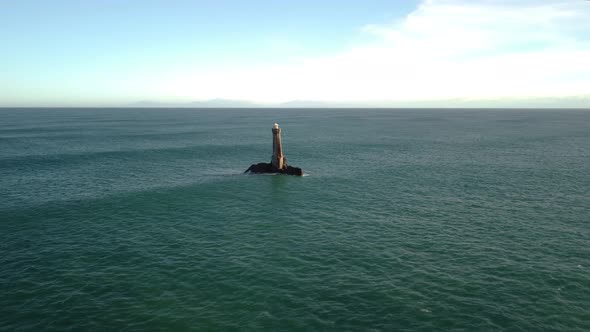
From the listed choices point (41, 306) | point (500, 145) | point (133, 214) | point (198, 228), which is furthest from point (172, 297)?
point (500, 145)

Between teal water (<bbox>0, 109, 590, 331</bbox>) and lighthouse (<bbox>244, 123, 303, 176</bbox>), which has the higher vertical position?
lighthouse (<bbox>244, 123, 303, 176</bbox>)

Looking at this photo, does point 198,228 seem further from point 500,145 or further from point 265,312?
point 500,145

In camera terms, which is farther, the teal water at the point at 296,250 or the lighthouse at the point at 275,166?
the lighthouse at the point at 275,166

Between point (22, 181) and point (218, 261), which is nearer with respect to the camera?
point (218, 261)

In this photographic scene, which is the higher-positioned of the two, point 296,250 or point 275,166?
point 275,166

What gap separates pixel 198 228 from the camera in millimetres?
52375

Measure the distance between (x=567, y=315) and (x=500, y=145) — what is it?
414 feet

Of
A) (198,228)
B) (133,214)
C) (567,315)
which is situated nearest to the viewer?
(567,315)

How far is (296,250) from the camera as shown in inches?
1768

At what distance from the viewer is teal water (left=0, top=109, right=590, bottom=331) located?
31609mm

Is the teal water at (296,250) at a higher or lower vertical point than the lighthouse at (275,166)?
lower

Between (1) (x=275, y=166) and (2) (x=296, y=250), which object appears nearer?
(2) (x=296, y=250)

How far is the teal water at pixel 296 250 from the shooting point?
31609 millimetres

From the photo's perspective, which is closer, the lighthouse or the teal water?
the teal water
